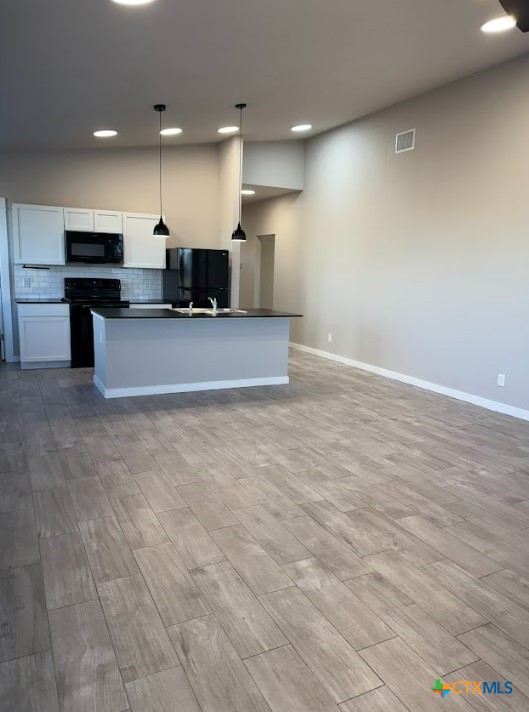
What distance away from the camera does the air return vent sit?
5.76m

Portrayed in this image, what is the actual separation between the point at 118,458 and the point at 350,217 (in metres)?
4.97

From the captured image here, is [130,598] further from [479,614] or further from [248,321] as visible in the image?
[248,321]

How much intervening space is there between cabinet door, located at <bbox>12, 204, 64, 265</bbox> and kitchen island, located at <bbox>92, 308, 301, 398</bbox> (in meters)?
1.50

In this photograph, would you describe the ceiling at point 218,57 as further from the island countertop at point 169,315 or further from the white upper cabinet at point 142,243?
the island countertop at point 169,315

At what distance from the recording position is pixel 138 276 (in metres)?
7.16

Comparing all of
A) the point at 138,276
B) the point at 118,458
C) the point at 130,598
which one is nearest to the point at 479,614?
the point at 130,598

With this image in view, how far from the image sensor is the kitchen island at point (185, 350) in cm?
499

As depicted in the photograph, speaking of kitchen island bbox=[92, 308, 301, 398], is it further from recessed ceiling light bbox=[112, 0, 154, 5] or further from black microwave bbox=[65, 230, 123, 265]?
recessed ceiling light bbox=[112, 0, 154, 5]

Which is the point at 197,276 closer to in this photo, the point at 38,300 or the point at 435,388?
the point at 38,300

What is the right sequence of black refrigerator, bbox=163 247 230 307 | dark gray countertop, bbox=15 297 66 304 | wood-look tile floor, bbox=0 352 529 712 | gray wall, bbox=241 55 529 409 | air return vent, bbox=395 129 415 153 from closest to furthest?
wood-look tile floor, bbox=0 352 529 712
gray wall, bbox=241 55 529 409
air return vent, bbox=395 129 415 153
dark gray countertop, bbox=15 297 66 304
black refrigerator, bbox=163 247 230 307

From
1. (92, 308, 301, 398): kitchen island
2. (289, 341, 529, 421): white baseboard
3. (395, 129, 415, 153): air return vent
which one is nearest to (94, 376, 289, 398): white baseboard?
(92, 308, 301, 398): kitchen island

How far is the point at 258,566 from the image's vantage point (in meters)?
2.25

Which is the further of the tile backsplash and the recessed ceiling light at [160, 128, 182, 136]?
the tile backsplash

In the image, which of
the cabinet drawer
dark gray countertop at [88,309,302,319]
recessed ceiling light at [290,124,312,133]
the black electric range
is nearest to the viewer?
dark gray countertop at [88,309,302,319]
